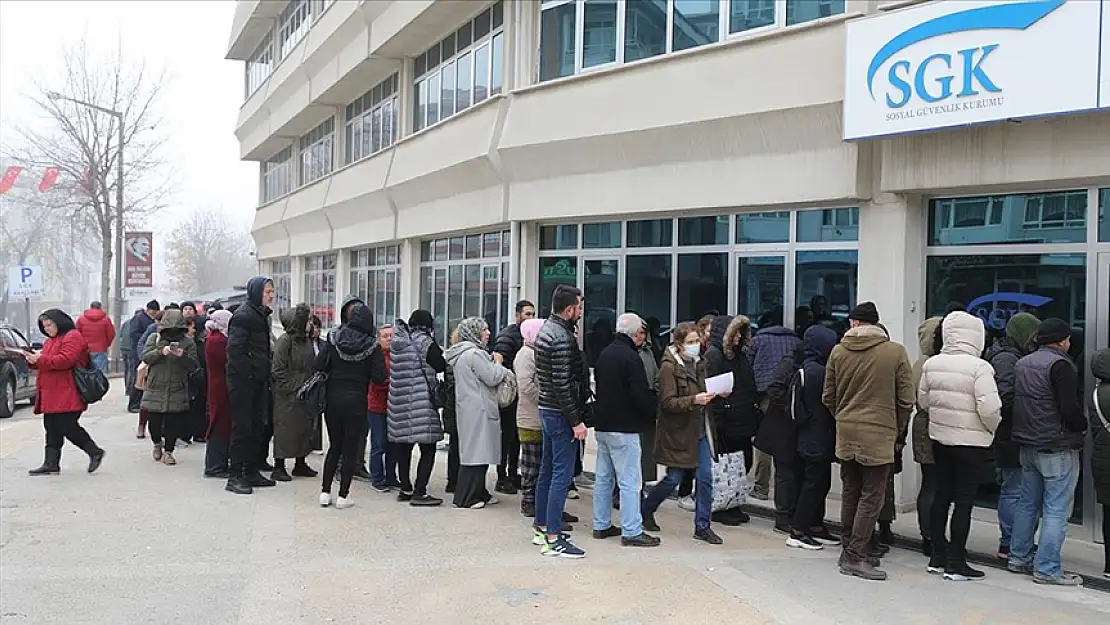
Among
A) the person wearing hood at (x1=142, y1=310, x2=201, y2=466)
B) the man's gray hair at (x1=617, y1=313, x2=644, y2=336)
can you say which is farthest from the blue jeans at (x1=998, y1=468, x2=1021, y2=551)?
the person wearing hood at (x1=142, y1=310, x2=201, y2=466)

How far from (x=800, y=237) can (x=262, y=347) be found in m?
5.78

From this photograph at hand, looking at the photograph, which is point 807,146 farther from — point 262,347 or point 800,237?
point 262,347

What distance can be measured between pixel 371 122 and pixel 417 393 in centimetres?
1517

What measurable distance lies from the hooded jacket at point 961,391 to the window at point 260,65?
30437mm

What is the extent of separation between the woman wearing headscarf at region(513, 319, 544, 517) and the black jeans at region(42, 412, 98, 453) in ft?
17.4

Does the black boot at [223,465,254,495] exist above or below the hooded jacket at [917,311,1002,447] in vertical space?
below

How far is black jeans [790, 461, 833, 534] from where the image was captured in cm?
802

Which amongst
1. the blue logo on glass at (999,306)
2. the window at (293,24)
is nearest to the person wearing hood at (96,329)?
the window at (293,24)

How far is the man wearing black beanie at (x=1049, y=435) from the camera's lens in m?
7.01

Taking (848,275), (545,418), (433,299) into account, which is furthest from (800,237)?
(433,299)

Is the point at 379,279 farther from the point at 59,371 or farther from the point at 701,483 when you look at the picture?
the point at 701,483

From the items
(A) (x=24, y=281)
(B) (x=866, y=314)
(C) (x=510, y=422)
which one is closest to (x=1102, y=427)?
(B) (x=866, y=314)

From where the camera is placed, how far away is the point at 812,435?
314 inches

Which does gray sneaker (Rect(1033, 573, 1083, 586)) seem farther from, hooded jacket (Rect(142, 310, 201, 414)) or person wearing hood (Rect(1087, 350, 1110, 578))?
hooded jacket (Rect(142, 310, 201, 414))
